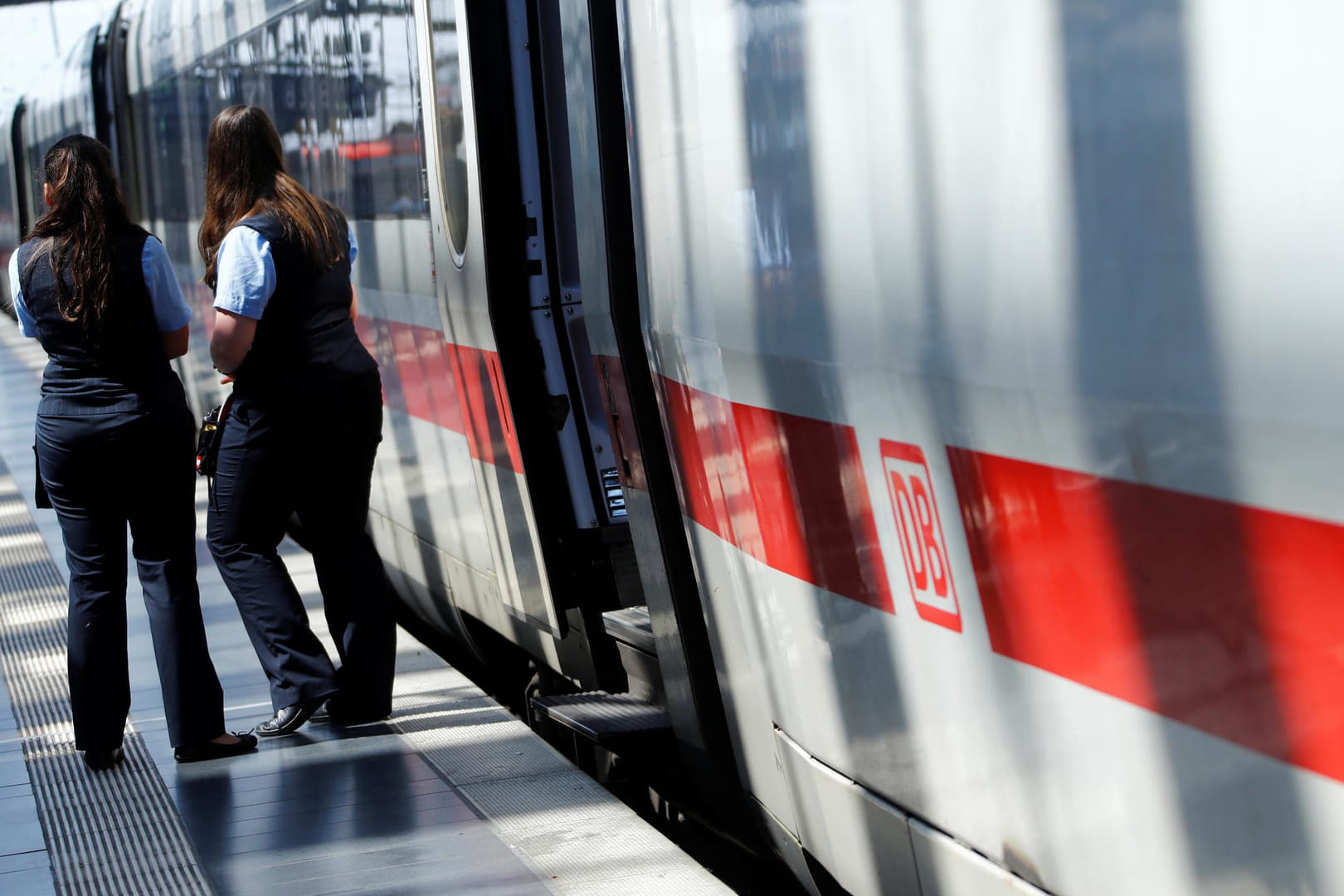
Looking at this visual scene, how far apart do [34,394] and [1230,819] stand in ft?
53.5

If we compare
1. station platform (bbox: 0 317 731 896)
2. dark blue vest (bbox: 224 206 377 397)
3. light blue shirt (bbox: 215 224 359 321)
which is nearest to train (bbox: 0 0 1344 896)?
station platform (bbox: 0 317 731 896)

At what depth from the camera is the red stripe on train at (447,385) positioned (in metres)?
5.20

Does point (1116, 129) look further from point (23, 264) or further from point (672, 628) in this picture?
point (23, 264)

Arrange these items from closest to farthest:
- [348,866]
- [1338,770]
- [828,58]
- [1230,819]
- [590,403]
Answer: [1338,770] < [1230,819] < [828,58] < [348,866] < [590,403]

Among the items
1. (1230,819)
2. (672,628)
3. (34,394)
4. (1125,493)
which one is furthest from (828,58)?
(34,394)

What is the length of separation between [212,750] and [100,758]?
1.04ft

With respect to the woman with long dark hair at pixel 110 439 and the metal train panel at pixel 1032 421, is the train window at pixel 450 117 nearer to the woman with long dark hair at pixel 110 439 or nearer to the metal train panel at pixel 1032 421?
the woman with long dark hair at pixel 110 439

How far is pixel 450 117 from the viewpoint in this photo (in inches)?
204

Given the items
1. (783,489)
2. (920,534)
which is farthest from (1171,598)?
(783,489)

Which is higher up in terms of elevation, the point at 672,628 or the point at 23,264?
the point at 23,264

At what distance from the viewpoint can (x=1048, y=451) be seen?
2.17 m

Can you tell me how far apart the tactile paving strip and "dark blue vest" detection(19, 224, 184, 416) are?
1.06 m

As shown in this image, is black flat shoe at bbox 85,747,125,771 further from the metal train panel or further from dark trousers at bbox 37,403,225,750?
the metal train panel

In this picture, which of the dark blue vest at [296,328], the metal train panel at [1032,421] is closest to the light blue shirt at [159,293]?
the dark blue vest at [296,328]
